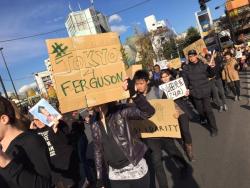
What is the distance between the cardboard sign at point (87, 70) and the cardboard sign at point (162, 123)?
1342 mm

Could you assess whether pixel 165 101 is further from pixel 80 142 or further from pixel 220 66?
pixel 220 66

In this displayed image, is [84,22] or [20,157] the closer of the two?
[20,157]

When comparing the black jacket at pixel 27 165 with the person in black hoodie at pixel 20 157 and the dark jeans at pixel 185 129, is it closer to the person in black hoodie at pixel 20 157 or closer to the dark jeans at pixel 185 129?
the person in black hoodie at pixel 20 157

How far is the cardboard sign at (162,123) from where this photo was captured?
518 centimetres

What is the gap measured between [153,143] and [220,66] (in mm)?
6867

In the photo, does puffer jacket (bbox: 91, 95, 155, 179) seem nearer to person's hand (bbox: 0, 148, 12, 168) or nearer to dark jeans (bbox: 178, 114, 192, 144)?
person's hand (bbox: 0, 148, 12, 168)

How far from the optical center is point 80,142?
23.6ft

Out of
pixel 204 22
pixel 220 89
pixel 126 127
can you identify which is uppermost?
pixel 204 22

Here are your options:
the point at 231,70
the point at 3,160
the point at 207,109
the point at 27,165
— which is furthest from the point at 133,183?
the point at 231,70

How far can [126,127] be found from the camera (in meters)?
3.88

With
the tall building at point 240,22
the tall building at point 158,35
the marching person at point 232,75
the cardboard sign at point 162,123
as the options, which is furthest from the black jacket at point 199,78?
the tall building at point 240,22

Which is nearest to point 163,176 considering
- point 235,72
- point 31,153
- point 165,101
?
point 165,101

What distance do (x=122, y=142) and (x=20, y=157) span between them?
1.56 meters

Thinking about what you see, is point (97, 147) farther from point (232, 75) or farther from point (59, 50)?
point (232, 75)
